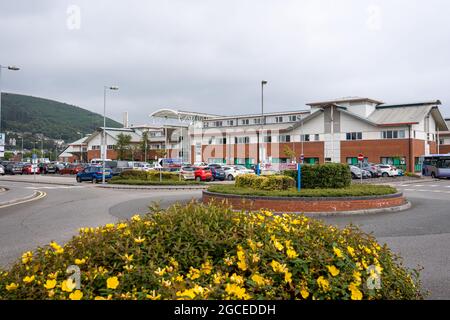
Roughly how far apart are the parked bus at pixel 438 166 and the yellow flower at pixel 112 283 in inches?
1876

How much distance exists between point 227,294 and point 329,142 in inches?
2410

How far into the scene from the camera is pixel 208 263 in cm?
333

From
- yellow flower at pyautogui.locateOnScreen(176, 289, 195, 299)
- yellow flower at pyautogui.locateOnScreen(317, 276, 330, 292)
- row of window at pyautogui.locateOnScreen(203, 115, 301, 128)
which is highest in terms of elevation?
row of window at pyautogui.locateOnScreen(203, 115, 301, 128)

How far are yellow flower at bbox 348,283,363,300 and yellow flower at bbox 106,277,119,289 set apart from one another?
1.71 metres

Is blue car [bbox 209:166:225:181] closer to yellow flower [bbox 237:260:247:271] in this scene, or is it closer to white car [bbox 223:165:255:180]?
white car [bbox 223:165:255:180]

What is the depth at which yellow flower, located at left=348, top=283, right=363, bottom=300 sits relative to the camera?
3.05 m

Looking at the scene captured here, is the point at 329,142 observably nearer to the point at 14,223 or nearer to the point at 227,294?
the point at 14,223

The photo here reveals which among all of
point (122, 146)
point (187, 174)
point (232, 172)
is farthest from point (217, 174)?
point (122, 146)

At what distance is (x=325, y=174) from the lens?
17.3 m

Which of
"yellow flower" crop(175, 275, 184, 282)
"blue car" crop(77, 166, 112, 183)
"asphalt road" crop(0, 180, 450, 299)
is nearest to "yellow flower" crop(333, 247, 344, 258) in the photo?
"yellow flower" crop(175, 275, 184, 282)

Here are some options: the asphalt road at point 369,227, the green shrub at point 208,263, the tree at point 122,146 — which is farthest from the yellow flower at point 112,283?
the tree at point 122,146

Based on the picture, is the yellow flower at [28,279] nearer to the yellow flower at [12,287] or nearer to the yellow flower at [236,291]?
the yellow flower at [12,287]

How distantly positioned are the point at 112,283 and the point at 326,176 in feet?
50.0
